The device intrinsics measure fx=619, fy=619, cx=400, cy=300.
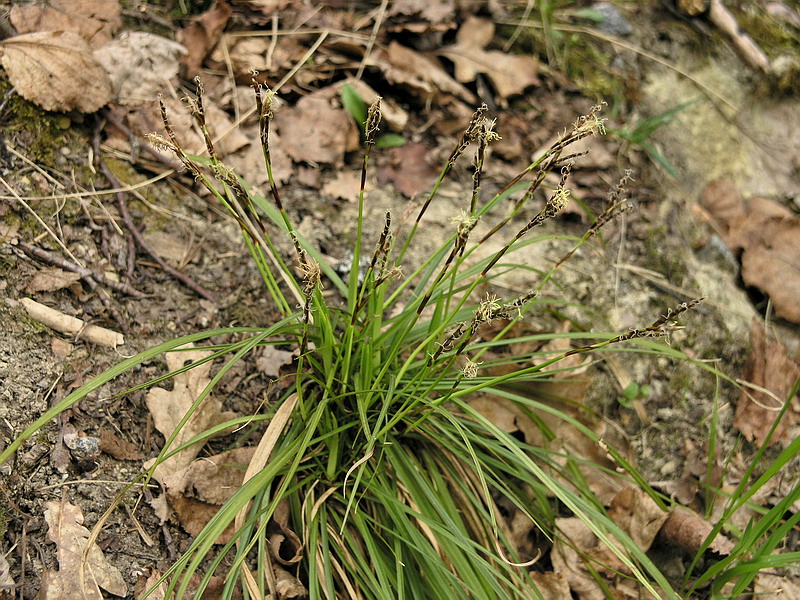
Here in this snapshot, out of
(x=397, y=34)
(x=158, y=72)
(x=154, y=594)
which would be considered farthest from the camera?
(x=397, y=34)

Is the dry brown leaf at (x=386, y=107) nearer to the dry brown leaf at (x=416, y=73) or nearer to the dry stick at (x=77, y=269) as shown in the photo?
the dry brown leaf at (x=416, y=73)

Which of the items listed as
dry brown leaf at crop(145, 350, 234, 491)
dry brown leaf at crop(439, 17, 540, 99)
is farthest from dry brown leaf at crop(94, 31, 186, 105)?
dry brown leaf at crop(439, 17, 540, 99)

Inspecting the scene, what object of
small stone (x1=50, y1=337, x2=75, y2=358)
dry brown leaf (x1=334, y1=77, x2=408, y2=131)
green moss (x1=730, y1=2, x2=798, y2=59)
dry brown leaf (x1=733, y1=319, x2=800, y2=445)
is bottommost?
small stone (x1=50, y1=337, x2=75, y2=358)

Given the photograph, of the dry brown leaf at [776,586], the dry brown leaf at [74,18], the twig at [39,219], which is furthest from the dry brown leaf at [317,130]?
the dry brown leaf at [776,586]

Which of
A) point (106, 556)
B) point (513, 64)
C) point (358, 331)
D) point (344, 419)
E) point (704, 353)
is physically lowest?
point (106, 556)

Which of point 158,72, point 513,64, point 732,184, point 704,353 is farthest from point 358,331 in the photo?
point 732,184

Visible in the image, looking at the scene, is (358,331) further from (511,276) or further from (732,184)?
(732,184)

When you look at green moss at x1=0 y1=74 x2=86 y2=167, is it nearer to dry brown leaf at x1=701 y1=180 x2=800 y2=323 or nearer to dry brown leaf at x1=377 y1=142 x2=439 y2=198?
dry brown leaf at x1=377 y1=142 x2=439 y2=198
